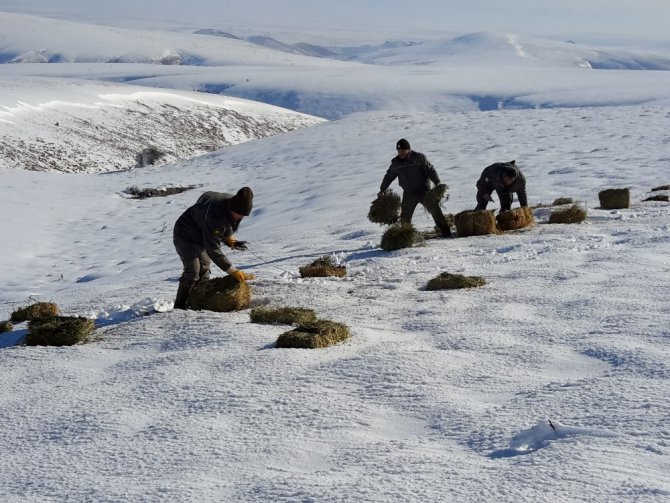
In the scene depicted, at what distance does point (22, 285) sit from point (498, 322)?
10.6m

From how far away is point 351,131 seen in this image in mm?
35938

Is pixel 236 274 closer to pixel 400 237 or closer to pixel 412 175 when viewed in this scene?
pixel 400 237

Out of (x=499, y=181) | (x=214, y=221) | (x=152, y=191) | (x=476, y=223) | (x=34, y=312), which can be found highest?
(x=214, y=221)

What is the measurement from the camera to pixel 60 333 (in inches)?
292

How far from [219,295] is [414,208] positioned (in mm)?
4656

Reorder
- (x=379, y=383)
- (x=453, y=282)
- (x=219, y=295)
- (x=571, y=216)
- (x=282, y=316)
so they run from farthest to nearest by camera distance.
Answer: (x=571, y=216) < (x=453, y=282) < (x=219, y=295) < (x=282, y=316) < (x=379, y=383)

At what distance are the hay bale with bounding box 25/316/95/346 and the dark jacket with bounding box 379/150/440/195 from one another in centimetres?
554

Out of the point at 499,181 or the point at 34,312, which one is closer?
the point at 34,312

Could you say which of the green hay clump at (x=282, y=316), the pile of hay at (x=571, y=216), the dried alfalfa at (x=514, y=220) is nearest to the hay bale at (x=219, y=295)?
Result: the green hay clump at (x=282, y=316)

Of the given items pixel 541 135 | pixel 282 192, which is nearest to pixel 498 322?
pixel 282 192

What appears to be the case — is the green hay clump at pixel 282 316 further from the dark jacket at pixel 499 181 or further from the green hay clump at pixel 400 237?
the dark jacket at pixel 499 181

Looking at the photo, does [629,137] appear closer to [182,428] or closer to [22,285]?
[22,285]

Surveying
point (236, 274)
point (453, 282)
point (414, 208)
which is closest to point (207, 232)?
point (236, 274)

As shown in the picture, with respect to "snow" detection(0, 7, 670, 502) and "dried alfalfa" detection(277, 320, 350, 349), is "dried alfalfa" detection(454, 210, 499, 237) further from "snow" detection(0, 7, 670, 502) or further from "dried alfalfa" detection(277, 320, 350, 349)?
"dried alfalfa" detection(277, 320, 350, 349)
